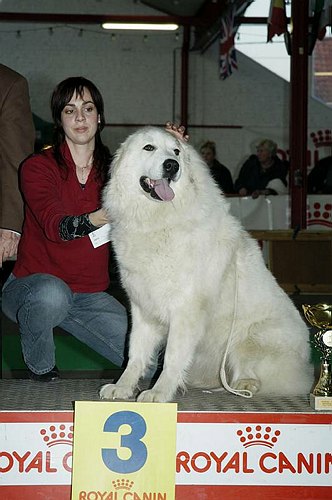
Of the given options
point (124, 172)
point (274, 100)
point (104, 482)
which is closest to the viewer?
point (104, 482)

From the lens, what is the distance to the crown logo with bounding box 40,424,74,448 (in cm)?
244

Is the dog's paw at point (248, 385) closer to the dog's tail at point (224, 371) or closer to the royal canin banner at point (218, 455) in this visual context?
the dog's tail at point (224, 371)

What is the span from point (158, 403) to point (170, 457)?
0.55ft

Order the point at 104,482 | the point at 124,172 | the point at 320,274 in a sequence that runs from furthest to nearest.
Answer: the point at 320,274 < the point at 124,172 < the point at 104,482

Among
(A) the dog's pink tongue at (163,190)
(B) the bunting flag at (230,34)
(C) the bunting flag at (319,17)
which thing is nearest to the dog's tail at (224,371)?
(A) the dog's pink tongue at (163,190)

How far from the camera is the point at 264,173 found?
10.5m

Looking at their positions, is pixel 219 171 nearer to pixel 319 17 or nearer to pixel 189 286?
pixel 319 17

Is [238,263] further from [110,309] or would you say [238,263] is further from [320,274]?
[320,274]

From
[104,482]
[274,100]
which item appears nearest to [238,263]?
[104,482]

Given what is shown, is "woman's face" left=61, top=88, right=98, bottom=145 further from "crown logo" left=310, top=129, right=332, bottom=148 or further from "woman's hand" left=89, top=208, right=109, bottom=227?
"crown logo" left=310, top=129, right=332, bottom=148

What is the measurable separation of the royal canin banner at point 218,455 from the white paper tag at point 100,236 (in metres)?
0.80

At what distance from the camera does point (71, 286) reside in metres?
Result: 3.24

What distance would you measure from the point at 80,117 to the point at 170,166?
0.59 metres

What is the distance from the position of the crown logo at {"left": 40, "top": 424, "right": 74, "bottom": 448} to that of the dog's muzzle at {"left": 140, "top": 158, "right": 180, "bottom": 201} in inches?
33.6
